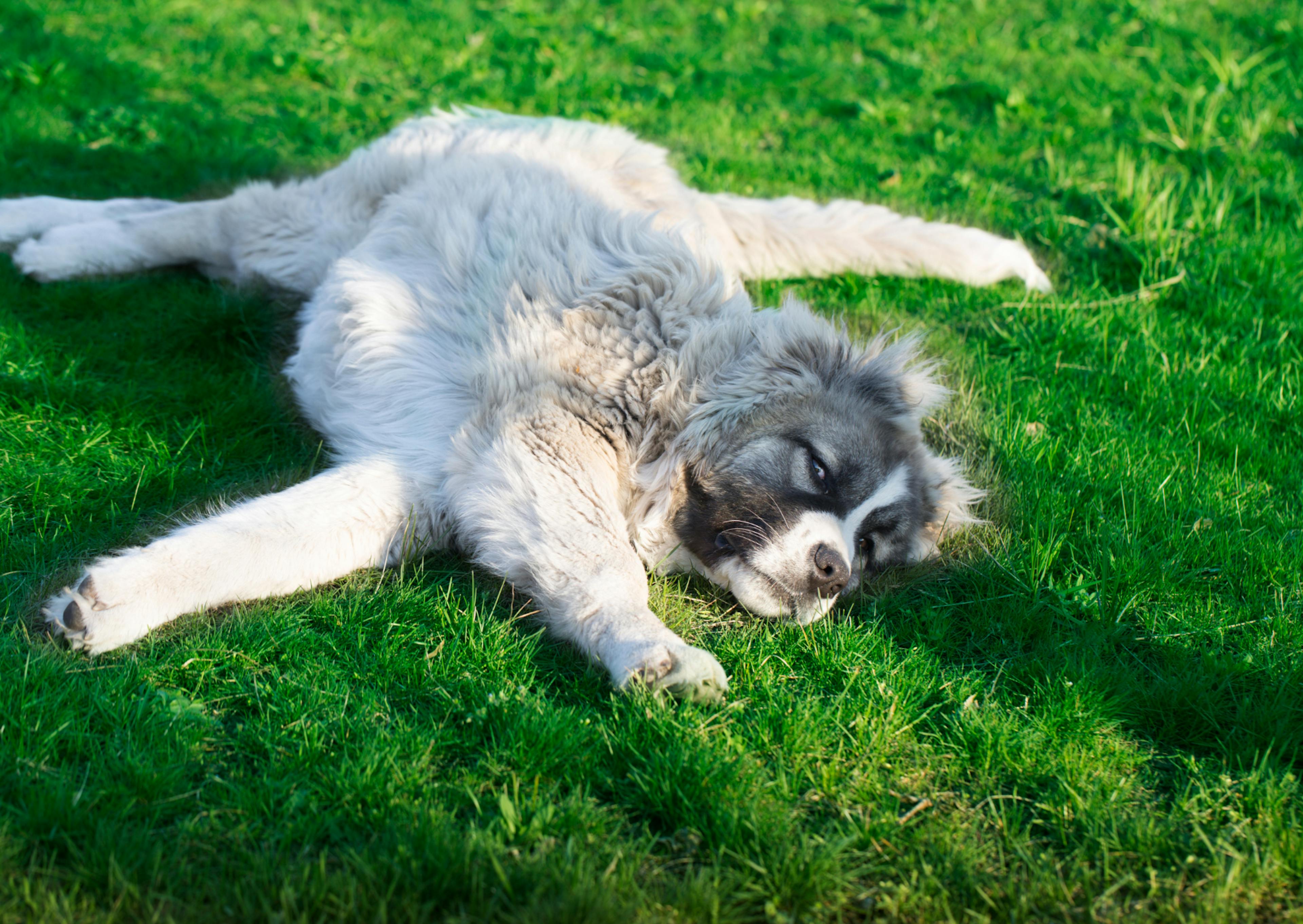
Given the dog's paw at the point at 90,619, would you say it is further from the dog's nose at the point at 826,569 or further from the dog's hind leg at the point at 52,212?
the dog's hind leg at the point at 52,212

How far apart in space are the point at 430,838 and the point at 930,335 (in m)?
3.40

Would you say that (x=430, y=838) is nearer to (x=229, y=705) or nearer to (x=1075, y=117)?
(x=229, y=705)

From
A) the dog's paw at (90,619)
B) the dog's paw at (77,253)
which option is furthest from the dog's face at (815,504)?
the dog's paw at (77,253)

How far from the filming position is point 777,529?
10.2 ft

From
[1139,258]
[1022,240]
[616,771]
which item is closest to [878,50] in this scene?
[1022,240]

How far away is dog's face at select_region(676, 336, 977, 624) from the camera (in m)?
3.08

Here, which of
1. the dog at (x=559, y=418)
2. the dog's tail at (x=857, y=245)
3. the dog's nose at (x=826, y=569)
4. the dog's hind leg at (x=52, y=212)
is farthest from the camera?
the dog's tail at (x=857, y=245)

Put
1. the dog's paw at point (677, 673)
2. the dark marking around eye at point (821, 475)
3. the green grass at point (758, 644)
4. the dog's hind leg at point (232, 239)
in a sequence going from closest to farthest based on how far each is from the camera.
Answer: the green grass at point (758, 644) → the dog's paw at point (677, 673) → the dark marking around eye at point (821, 475) → the dog's hind leg at point (232, 239)

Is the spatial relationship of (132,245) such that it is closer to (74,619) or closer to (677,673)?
(74,619)

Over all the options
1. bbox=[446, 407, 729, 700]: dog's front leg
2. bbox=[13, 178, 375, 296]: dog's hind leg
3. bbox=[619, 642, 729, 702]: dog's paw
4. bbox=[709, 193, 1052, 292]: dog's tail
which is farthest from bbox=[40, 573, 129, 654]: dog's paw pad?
bbox=[709, 193, 1052, 292]: dog's tail

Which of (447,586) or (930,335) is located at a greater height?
(930,335)

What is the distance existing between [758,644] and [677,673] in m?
0.46

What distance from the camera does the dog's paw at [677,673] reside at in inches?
104

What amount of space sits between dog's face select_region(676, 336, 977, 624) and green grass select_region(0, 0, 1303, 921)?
13 cm
